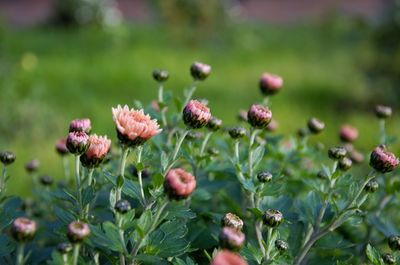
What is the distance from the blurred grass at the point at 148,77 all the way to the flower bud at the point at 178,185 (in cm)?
249

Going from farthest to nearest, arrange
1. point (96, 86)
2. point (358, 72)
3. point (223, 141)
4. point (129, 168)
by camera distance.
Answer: point (358, 72), point (96, 86), point (223, 141), point (129, 168)

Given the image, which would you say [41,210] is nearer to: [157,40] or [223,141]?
[223,141]

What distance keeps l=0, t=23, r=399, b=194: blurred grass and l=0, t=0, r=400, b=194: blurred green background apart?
11 millimetres

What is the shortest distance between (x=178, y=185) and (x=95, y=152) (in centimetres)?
26

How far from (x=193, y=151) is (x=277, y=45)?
6374 mm

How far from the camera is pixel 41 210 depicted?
2.03 m

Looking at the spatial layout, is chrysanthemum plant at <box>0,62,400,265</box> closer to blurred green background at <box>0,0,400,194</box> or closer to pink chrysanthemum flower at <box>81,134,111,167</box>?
pink chrysanthemum flower at <box>81,134,111,167</box>

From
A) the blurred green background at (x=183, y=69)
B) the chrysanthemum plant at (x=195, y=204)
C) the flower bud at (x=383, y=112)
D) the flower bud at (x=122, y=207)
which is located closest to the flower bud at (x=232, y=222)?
the chrysanthemum plant at (x=195, y=204)

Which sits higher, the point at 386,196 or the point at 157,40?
the point at 386,196

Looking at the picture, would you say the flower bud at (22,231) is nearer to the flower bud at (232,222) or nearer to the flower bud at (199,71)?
the flower bud at (232,222)

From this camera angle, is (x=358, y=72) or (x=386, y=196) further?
(x=358, y=72)

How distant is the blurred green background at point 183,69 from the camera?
181 inches

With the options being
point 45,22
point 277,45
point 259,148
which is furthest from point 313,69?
point 259,148

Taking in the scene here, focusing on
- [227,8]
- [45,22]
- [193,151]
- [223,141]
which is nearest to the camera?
[193,151]
